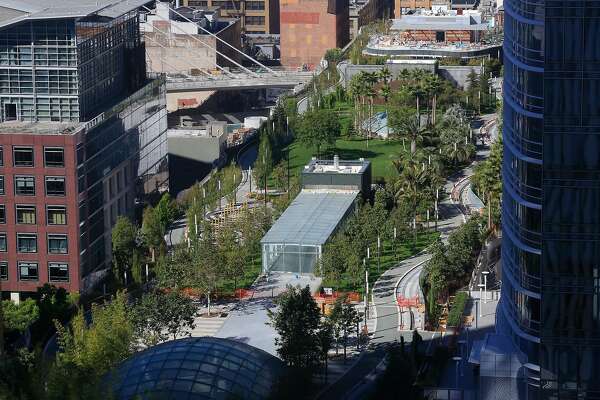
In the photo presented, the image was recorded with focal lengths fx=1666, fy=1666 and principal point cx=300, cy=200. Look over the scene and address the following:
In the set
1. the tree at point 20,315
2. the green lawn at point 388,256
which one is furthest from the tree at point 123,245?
the green lawn at point 388,256

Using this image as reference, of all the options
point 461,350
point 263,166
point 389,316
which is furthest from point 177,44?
point 461,350

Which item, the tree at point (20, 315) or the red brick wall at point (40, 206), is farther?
the red brick wall at point (40, 206)

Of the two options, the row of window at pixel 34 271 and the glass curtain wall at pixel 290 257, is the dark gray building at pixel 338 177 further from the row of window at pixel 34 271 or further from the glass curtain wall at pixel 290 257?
the row of window at pixel 34 271

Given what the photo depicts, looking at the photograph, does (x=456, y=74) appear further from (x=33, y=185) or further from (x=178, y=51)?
(x=33, y=185)

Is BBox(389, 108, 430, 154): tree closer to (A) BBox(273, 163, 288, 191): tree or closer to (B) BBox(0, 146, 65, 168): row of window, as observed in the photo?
(A) BBox(273, 163, 288, 191): tree

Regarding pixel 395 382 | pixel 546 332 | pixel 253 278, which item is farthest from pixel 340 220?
pixel 546 332

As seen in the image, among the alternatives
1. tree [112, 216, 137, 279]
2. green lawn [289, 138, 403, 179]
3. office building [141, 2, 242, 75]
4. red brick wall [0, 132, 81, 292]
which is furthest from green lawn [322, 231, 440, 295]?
office building [141, 2, 242, 75]

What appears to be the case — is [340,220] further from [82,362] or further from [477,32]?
[477,32]
